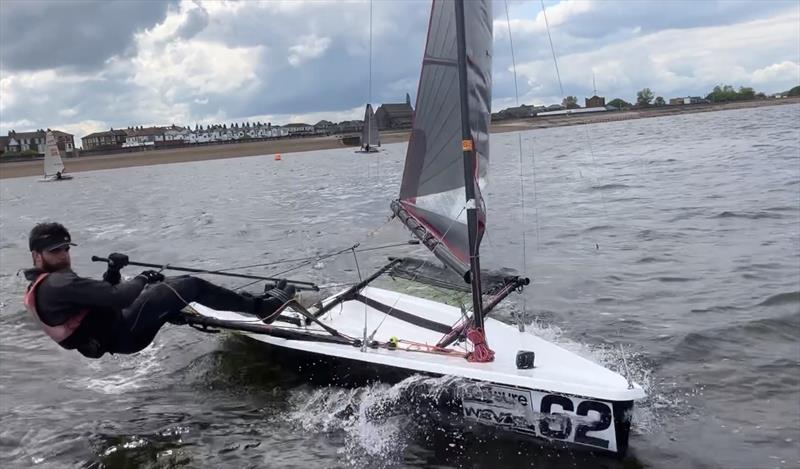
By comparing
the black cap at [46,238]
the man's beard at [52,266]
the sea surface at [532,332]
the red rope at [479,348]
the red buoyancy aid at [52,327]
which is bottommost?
the sea surface at [532,332]

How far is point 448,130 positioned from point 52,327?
3991 millimetres

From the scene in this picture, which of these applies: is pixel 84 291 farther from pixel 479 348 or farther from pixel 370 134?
pixel 370 134

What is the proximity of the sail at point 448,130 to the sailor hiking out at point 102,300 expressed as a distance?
2.00 m

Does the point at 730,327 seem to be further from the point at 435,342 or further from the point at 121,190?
the point at 121,190

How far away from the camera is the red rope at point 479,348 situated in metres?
5.52

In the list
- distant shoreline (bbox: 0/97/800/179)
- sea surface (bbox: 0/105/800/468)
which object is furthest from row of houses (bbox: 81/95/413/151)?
sea surface (bbox: 0/105/800/468)

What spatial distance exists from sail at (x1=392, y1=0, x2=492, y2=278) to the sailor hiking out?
6.56 ft

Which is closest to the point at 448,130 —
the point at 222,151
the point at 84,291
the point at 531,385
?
the point at 531,385

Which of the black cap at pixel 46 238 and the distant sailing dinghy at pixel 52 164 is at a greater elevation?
the distant sailing dinghy at pixel 52 164

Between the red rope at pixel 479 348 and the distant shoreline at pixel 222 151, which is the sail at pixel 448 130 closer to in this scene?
the red rope at pixel 479 348

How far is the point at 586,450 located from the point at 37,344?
793cm

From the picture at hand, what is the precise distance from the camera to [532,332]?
7688mm

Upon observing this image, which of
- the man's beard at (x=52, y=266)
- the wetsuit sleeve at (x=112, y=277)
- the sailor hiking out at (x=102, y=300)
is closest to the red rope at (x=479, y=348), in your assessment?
the sailor hiking out at (x=102, y=300)

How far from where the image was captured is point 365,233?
1694 cm
